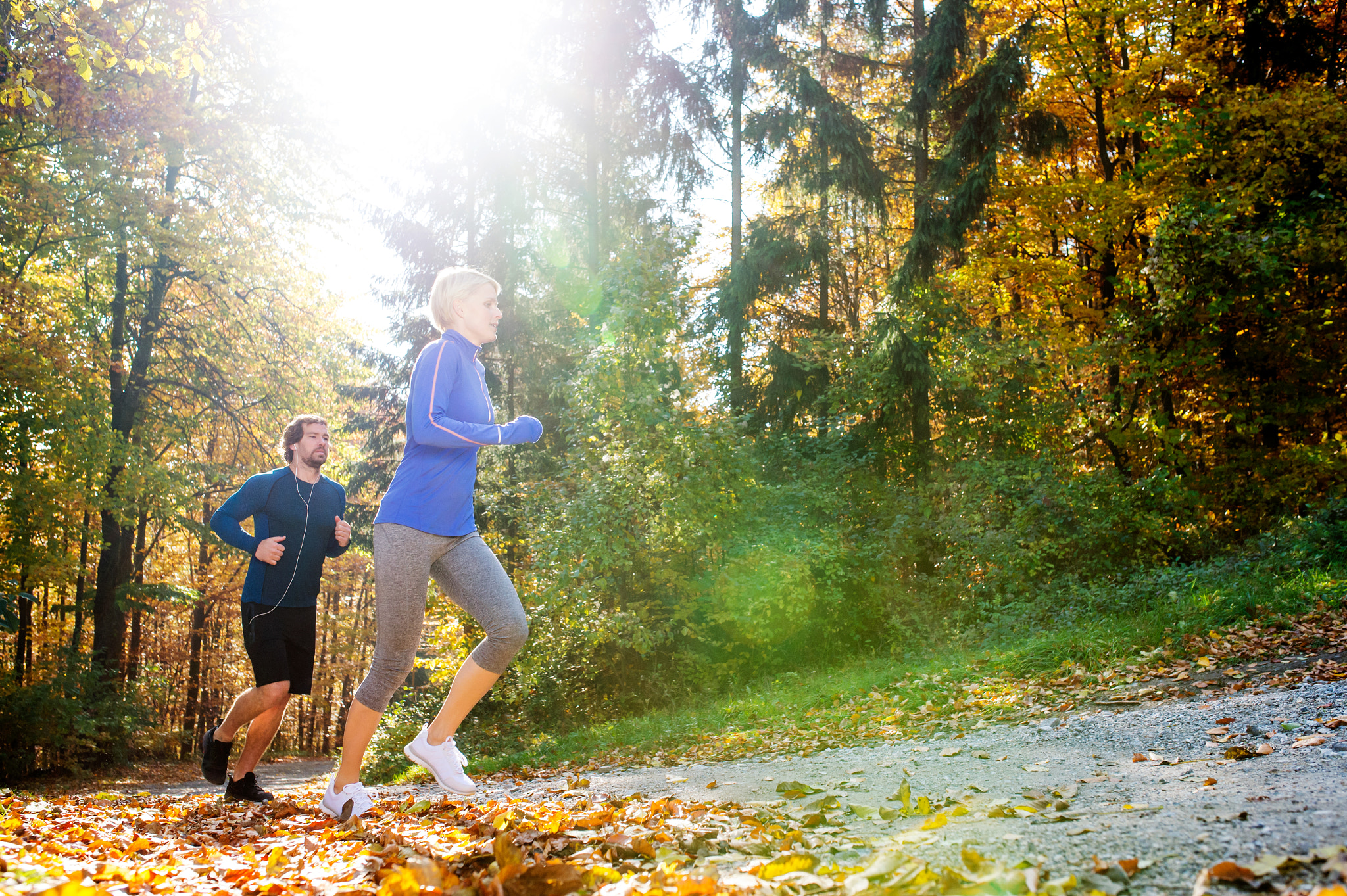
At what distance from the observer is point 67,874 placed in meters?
2.10

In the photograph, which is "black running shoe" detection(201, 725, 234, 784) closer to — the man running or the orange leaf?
the man running

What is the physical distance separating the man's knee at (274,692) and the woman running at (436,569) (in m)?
1.24

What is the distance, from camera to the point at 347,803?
10.6ft

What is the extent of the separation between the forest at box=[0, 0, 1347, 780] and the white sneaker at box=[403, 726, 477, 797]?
16.4ft

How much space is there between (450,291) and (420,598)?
4.30ft

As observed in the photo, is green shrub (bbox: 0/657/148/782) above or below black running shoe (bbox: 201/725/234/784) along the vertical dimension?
below

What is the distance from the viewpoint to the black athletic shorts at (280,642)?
4.41 metres

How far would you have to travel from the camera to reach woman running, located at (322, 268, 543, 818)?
3.24 metres

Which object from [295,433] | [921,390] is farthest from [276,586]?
[921,390]

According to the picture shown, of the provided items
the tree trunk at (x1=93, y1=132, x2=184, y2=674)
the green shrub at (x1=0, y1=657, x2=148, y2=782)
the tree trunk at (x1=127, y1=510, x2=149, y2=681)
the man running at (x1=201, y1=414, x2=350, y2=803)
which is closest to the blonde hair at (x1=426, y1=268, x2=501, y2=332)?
the man running at (x1=201, y1=414, x2=350, y2=803)

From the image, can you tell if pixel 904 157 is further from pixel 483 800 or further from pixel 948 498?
pixel 483 800

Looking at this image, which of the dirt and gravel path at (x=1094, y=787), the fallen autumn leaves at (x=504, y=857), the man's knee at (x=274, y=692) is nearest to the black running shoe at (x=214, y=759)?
the man's knee at (x=274, y=692)

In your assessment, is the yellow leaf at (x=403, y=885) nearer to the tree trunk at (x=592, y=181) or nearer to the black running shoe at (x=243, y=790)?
the black running shoe at (x=243, y=790)

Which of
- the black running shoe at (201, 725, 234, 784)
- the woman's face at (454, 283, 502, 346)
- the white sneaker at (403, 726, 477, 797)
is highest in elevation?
the woman's face at (454, 283, 502, 346)
